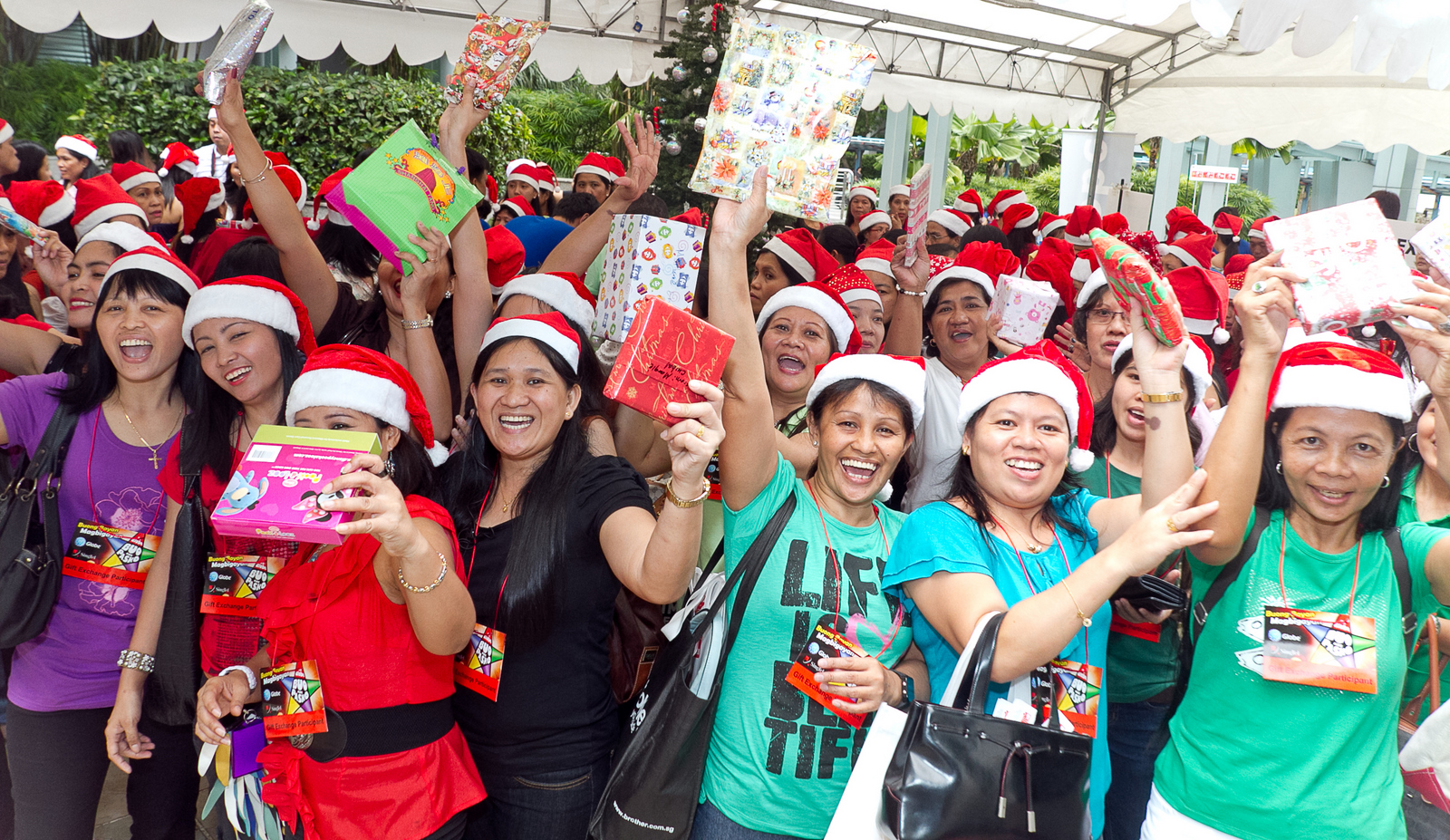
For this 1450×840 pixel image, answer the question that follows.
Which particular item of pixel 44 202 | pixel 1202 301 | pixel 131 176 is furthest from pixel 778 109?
pixel 131 176

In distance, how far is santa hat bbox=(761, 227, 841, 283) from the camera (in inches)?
195

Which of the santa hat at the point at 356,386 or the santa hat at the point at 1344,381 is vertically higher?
the santa hat at the point at 1344,381

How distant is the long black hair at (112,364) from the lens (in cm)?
262

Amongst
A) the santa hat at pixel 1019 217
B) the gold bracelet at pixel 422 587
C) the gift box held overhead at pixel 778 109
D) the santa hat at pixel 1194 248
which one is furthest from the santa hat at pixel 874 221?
the gold bracelet at pixel 422 587

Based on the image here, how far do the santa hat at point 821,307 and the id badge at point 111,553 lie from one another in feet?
6.72

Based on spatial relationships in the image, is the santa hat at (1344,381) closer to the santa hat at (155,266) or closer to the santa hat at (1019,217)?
the santa hat at (155,266)

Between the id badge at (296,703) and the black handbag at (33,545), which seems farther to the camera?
the black handbag at (33,545)

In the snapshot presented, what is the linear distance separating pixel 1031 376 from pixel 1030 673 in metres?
0.66

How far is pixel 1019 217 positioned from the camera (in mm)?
8547

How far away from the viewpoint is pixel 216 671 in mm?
2447

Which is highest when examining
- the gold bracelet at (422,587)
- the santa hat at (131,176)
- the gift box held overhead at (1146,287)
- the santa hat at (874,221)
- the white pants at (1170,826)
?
the santa hat at (874,221)

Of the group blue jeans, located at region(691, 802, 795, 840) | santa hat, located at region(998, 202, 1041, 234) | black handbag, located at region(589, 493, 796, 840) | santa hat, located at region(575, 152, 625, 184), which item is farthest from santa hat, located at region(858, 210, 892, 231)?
blue jeans, located at region(691, 802, 795, 840)

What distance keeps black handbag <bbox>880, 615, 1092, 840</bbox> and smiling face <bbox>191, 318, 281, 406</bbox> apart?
196cm

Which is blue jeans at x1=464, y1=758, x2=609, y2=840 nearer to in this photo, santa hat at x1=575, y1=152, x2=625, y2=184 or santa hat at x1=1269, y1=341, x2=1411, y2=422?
santa hat at x1=1269, y1=341, x2=1411, y2=422
